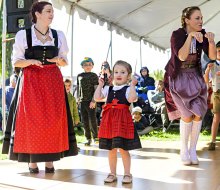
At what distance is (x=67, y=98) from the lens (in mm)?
4098

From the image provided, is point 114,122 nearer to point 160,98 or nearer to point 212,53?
point 212,53

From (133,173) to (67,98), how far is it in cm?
95

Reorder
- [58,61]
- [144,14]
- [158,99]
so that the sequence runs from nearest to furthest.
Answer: [58,61] → [158,99] → [144,14]

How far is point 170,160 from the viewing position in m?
4.75

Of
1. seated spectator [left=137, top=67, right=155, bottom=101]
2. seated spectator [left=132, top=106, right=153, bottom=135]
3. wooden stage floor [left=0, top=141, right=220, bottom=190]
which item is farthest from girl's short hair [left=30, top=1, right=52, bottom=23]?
seated spectator [left=137, top=67, right=155, bottom=101]

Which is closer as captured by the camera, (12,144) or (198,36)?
(12,144)

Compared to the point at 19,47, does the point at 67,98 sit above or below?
below

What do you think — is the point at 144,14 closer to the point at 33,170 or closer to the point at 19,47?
the point at 19,47

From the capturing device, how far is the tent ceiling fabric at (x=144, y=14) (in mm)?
9234

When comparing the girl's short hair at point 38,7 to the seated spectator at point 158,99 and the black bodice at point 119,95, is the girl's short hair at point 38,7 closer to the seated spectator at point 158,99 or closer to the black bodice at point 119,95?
the black bodice at point 119,95

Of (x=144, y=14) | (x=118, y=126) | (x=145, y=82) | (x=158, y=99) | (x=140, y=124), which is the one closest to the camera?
(x=118, y=126)

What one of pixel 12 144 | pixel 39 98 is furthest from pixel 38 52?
pixel 12 144

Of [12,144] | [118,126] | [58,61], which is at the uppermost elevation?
[58,61]

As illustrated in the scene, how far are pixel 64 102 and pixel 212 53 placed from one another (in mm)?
1593
